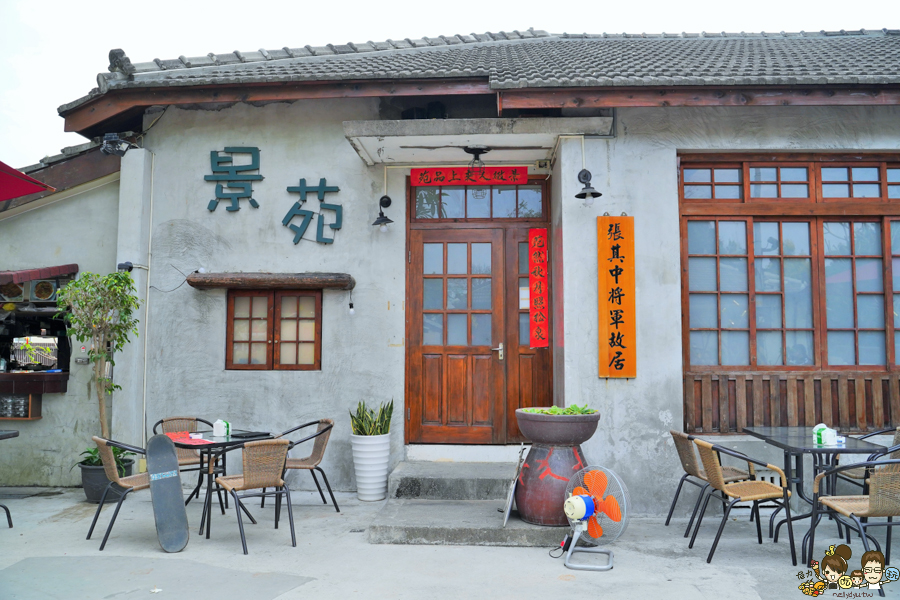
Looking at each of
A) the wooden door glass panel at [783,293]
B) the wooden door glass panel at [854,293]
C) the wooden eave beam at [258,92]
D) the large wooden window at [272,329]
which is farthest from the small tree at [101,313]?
the wooden door glass panel at [854,293]

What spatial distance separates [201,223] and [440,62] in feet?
11.4

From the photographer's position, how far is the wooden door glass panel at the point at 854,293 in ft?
22.0

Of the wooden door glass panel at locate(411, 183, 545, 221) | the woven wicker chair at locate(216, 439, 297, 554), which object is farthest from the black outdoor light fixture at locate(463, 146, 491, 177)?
the woven wicker chair at locate(216, 439, 297, 554)

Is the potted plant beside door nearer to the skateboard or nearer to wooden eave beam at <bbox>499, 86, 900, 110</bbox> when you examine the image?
the skateboard

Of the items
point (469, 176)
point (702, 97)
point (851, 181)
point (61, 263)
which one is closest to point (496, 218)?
point (469, 176)

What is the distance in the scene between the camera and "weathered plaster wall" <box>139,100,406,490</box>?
7.36m

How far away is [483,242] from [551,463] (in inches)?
119

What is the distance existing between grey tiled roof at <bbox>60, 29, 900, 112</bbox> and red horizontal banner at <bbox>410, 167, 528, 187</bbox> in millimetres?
1086

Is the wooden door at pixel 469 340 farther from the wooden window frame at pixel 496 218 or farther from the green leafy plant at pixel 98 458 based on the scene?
the green leafy plant at pixel 98 458

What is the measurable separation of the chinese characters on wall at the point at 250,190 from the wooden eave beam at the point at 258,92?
63 cm

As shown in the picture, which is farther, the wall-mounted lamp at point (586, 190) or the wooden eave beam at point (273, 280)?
the wooden eave beam at point (273, 280)

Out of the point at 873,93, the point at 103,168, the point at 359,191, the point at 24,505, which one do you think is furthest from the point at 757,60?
the point at 24,505

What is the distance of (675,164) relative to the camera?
21.8ft

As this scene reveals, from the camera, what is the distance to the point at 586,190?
6.23 metres
